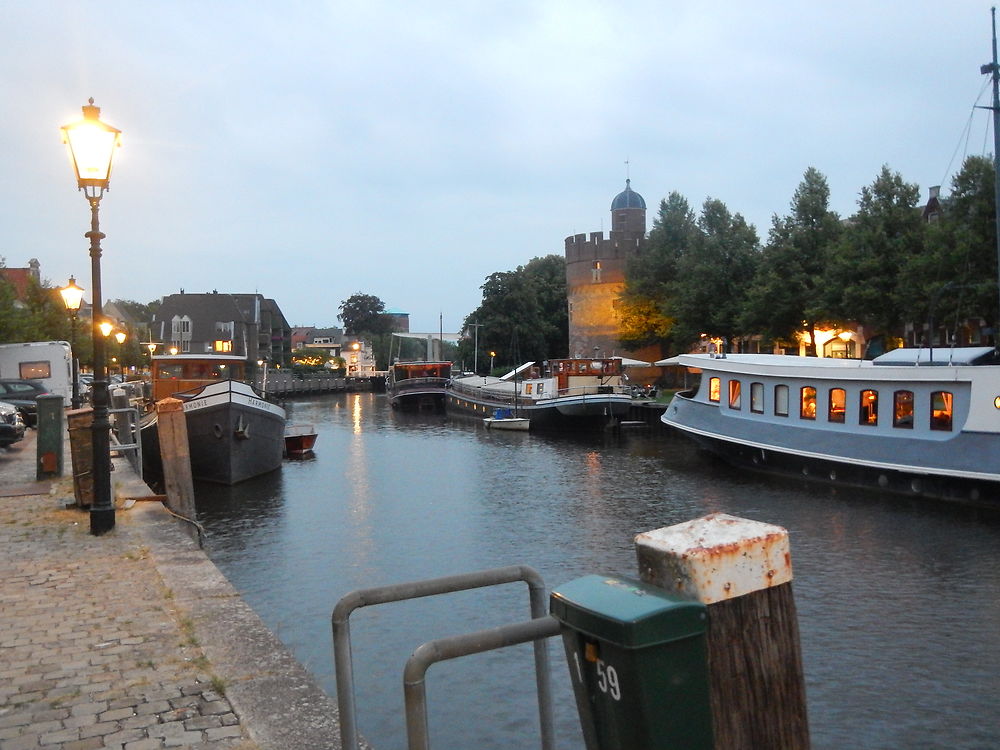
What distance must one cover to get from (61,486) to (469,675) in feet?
29.0

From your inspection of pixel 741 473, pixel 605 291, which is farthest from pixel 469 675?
pixel 605 291

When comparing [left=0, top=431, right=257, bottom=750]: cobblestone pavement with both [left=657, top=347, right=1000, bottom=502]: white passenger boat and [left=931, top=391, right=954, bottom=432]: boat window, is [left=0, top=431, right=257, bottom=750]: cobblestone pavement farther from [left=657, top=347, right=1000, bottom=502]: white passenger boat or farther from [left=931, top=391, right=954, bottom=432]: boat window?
[left=931, top=391, right=954, bottom=432]: boat window

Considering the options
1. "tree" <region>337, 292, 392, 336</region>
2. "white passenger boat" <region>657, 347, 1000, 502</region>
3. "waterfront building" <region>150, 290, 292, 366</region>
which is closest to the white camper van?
"white passenger boat" <region>657, 347, 1000, 502</region>

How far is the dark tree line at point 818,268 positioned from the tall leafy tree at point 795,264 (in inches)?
2.0

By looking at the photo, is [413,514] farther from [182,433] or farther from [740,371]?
[740,371]

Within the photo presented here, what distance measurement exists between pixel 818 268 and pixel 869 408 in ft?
75.2

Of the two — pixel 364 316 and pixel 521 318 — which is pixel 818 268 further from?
pixel 364 316

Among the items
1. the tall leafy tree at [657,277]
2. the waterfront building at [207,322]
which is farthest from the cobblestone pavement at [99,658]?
the waterfront building at [207,322]

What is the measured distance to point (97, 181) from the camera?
Result: 1111 cm

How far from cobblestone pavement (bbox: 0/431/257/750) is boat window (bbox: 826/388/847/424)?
18.6 m

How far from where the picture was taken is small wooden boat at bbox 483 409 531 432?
4391 centimetres

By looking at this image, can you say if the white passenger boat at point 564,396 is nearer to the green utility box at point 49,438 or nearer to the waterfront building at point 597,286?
the waterfront building at point 597,286

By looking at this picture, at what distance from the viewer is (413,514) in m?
21.8

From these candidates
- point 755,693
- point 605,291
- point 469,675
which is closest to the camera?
point 755,693
